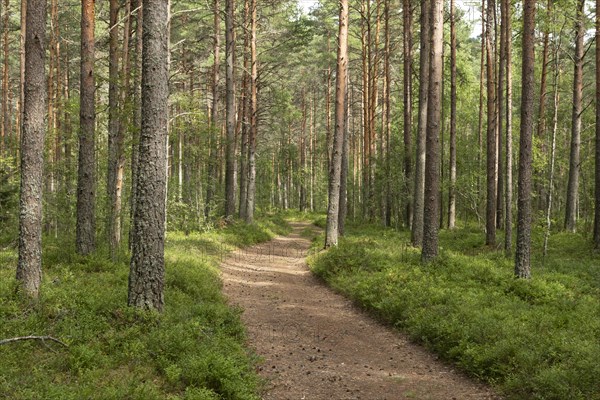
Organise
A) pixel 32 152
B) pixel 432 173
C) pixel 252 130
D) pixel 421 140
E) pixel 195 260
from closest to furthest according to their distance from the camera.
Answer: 1. pixel 32 152
2. pixel 432 173
3. pixel 195 260
4. pixel 421 140
5. pixel 252 130

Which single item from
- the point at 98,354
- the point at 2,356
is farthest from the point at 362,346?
the point at 2,356

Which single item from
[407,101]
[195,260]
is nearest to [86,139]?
[195,260]

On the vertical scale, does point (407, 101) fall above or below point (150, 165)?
above

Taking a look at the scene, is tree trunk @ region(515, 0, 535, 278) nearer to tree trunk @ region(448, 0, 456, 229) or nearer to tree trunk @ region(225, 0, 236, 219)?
tree trunk @ region(448, 0, 456, 229)

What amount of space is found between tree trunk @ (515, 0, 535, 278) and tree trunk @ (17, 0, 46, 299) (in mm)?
10212

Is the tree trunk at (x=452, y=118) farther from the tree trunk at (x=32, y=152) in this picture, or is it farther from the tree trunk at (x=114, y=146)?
the tree trunk at (x=32, y=152)

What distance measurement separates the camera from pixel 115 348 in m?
5.78

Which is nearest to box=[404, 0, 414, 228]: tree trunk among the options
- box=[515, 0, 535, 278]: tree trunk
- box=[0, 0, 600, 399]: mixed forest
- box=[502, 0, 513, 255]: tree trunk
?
box=[0, 0, 600, 399]: mixed forest

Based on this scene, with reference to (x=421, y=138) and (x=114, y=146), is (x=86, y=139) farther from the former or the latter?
(x=421, y=138)

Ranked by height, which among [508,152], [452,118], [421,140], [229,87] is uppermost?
[229,87]

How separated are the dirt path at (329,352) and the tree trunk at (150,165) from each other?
2174 mm

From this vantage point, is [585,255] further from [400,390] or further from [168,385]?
[168,385]

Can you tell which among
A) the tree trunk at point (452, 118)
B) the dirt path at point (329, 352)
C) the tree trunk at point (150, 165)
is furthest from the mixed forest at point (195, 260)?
the dirt path at point (329, 352)

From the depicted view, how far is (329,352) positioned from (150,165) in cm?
424
